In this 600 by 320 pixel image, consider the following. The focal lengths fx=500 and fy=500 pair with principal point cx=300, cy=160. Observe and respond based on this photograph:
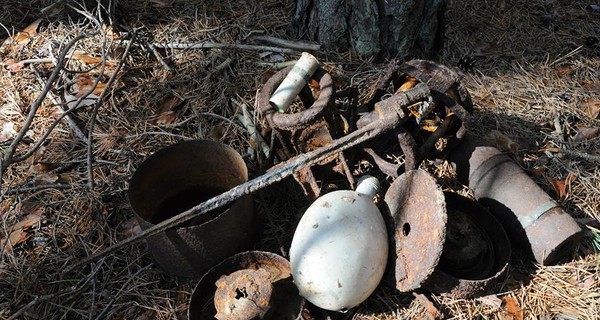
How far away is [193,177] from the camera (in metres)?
2.76

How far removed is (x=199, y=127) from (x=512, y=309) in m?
1.94

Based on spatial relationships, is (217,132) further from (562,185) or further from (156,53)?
(562,185)

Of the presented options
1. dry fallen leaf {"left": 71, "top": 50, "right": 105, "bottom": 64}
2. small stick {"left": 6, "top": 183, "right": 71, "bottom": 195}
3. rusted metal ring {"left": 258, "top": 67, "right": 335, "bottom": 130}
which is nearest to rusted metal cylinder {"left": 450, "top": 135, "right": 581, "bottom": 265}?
rusted metal ring {"left": 258, "top": 67, "right": 335, "bottom": 130}

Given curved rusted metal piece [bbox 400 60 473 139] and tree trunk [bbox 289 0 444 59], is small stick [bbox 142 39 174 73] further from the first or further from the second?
curved rusted metal piece [bbox 400 60 473 139]

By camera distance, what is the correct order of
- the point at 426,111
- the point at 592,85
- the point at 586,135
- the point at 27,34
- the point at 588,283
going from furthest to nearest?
1. the point at 27,34
2. the point at 592,85
3. the point at 586,135
4. the point at 426,111
5. the point at 588,283

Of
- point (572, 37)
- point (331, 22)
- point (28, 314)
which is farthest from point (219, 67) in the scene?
point (572, 37)

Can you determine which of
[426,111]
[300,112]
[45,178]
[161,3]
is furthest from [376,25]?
[45,178]

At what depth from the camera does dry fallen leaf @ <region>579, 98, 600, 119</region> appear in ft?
9.79

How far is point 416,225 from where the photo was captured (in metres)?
2.27

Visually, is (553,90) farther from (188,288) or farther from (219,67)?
(188,288)

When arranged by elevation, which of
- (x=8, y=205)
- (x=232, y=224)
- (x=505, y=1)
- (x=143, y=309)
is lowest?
(x=143, y=309)

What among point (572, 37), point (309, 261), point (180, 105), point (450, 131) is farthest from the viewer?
point (572, 37)

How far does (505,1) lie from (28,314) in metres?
3.63

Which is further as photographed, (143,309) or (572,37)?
(572,37)
